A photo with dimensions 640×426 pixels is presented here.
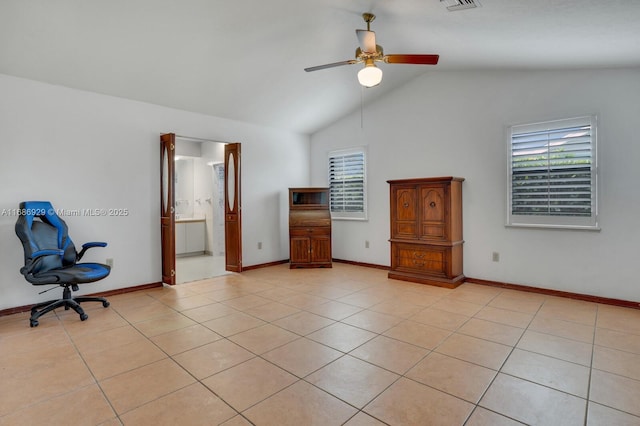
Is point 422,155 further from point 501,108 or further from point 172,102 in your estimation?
point 172,102

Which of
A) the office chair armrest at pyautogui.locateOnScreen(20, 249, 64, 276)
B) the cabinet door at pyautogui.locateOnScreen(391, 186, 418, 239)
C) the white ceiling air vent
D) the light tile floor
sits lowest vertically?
the light tile floor

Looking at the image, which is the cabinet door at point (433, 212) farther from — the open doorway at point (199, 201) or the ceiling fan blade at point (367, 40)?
the open doorway at point (199, 201)

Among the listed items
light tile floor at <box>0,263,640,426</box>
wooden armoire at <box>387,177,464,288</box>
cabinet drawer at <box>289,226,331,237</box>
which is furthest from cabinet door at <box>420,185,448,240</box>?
cabinet drawer at <box>289,226,331,237</box>

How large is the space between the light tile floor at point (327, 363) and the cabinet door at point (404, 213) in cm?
117

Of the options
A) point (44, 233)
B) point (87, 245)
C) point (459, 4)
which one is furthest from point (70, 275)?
point (459, 4)

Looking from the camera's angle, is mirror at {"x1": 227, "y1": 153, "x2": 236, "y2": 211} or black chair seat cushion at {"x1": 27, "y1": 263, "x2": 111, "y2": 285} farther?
mirror at {"x1": 227, "y1": 153, "x2": 236, "y2": 211}

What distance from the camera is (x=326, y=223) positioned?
593 centimetres

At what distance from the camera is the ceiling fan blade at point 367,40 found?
3.06 m

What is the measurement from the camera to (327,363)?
98.7 inches

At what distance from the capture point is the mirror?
5617 mm

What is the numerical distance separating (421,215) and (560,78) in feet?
7.71

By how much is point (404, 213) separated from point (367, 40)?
266 cm

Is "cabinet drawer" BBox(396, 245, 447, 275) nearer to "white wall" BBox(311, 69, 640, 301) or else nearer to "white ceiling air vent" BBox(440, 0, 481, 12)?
"white wall" BBox(311, 69, 640, 301)

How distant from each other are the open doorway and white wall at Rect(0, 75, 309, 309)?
219 cm
